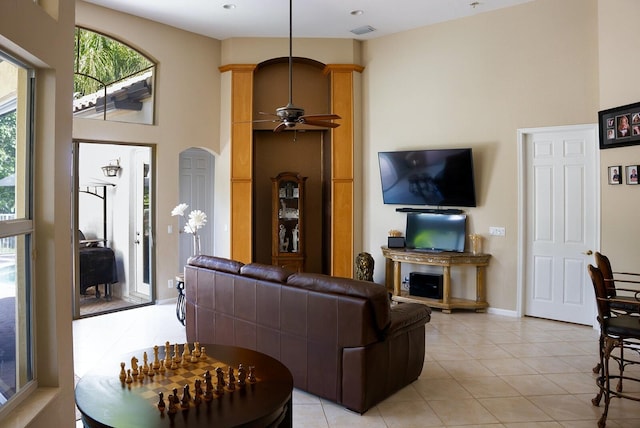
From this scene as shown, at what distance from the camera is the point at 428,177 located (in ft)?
20.7

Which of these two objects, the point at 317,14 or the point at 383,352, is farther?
the point at 317,14

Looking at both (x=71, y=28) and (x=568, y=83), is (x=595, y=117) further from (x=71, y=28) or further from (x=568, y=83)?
(x=71, y=28)

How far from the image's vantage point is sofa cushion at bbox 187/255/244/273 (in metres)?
3.92

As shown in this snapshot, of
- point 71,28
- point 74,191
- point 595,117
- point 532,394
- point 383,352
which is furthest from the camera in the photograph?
point 74,191

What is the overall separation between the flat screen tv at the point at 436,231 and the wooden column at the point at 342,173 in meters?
0.96

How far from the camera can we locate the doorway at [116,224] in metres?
6.38

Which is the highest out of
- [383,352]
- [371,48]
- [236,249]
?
[371,48]

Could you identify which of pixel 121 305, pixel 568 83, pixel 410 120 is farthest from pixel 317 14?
pixel 121 305

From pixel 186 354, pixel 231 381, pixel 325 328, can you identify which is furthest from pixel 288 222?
pixel 231 381

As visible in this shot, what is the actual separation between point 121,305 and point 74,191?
172 centimetres

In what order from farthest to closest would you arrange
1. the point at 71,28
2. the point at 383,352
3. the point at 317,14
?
the point at 317,14 < the point at 383,352 < the point at 71,28

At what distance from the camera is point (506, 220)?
5875 mm

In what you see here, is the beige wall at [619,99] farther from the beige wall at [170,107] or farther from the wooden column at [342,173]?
the beige wall at [170,107]

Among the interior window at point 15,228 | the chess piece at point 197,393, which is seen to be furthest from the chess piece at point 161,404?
the interior window at point 15,228
